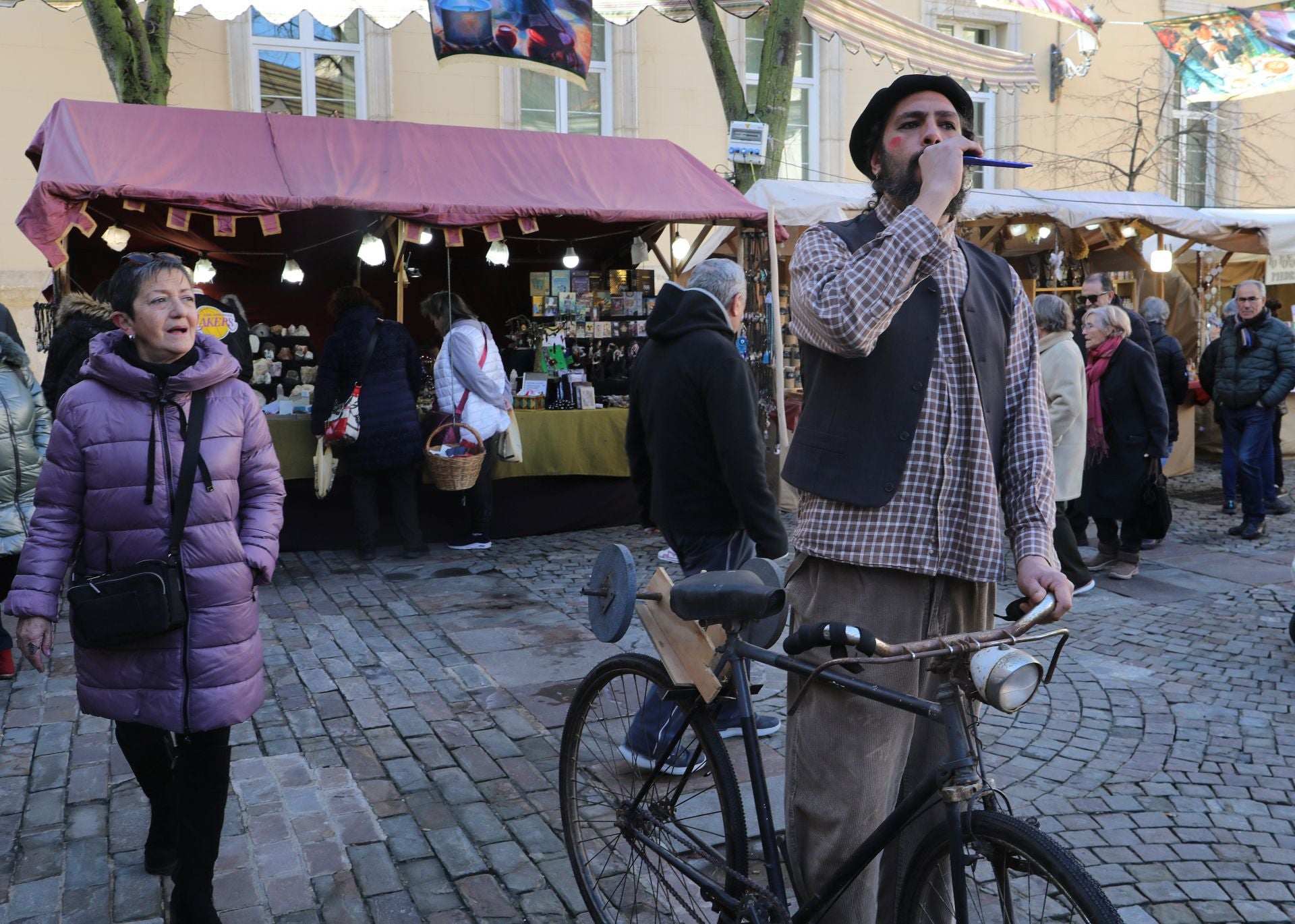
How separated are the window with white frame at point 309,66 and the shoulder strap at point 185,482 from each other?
10380 millimetres

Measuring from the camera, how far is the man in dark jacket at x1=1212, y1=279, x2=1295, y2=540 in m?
8.47

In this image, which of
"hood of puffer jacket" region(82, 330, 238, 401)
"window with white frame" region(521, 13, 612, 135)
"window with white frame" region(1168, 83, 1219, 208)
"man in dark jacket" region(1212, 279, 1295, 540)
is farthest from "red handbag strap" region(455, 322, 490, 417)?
"window with white frame" region(1168, 83, 1219, 208)

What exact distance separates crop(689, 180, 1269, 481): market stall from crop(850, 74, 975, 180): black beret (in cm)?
617

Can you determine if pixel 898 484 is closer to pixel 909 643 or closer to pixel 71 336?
pixel 909 643

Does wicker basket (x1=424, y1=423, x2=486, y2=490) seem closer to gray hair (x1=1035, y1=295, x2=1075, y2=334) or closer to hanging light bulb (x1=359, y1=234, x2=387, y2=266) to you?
hanging light bulb (x1=359, y1=234, x2=387, y2=266)

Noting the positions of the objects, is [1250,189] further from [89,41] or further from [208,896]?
[208,896]

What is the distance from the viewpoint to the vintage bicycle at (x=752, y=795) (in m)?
1.87

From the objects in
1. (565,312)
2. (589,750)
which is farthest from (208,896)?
(565,312)

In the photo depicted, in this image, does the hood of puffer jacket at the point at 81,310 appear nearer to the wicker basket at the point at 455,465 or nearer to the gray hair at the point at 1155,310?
the wicker basket at the point at 455,465

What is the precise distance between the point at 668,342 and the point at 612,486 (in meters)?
4.93

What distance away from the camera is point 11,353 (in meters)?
4.95

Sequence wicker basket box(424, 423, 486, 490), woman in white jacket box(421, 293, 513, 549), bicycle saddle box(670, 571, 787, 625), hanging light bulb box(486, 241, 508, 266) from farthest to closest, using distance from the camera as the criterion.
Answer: hanging light bulb box(486, 241, 508, 266) → woman in white jacket box(421, 293, 513, 549) → wicker basket box(424, 423, 486, 490) → bicycle saddle box(670, 571, 787, 625)

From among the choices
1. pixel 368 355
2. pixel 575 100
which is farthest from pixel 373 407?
pixel 575 100

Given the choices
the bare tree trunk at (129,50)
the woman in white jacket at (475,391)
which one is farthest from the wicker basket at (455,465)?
the bare tree trunk at (129,50)
